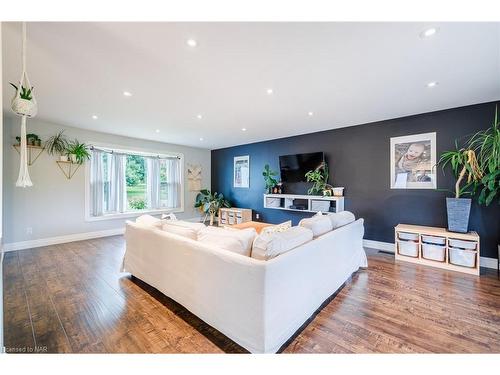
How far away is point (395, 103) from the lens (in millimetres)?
Result: 3143

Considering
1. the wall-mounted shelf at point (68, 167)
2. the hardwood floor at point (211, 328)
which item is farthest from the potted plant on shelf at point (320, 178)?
the wall-mounted shelf at point (68, 167)

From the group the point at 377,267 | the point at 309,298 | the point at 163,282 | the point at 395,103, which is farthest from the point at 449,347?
the point at 395,103

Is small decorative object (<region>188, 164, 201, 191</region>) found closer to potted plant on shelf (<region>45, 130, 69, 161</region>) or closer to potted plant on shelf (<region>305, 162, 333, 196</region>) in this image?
potted plant on shelf (<region>45, 130, 69, 161</region>)

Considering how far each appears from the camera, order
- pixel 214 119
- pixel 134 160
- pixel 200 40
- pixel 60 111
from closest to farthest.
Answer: pixel 200 40 < pixel 60 111 < pixel 214 119 < pixel 134 160

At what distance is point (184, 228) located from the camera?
223cm

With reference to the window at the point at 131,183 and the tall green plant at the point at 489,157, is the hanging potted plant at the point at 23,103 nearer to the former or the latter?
the window at the point at 131,183

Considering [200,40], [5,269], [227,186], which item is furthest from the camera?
[227,186]

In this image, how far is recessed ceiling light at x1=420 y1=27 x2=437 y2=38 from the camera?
1.64 metres

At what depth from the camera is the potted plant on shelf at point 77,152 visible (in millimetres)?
4356

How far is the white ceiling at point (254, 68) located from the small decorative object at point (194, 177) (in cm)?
307

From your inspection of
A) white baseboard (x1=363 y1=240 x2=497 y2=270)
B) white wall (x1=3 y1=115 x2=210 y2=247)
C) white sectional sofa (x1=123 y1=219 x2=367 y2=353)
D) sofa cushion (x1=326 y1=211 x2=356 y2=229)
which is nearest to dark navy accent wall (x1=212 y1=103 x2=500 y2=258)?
white baseboard (x1=363 y1=240 x2=497 y2=270)
